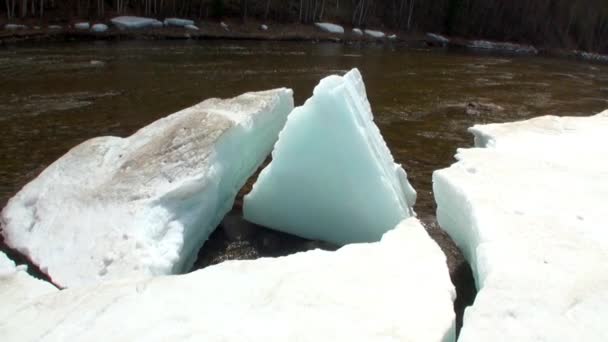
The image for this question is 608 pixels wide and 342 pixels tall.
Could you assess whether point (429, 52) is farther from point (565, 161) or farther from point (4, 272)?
point (4, 272)

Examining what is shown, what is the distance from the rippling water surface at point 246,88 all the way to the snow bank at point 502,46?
6675mm

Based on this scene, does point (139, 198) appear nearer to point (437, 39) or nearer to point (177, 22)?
point (177, 22)

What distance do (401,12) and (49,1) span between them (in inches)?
721

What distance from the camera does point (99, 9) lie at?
22.0 metres

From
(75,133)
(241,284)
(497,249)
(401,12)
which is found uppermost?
(401,12)

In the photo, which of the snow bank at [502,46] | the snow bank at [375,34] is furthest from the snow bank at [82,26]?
the snow bank at [502,46]

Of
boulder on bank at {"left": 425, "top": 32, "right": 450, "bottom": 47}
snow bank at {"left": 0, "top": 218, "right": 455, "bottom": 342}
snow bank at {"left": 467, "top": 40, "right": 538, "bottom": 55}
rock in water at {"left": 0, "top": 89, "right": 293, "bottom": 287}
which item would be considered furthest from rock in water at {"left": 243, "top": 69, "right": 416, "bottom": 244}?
snow bank at {"left": 467, "top": 40, "right": 538, "bottom": 55}

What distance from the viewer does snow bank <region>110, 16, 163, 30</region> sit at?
2094cm

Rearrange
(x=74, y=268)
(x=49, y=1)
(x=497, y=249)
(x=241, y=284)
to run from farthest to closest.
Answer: (x=49, y=1) → (x=74, y=268) → (x=497, y=249) → (x=241, y=284)

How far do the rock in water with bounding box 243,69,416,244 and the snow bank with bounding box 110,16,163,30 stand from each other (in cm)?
1823

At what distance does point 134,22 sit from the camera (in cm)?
2142

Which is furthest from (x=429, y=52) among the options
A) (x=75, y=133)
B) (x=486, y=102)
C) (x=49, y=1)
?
(x=75, y=133)

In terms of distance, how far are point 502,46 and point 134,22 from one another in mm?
19956

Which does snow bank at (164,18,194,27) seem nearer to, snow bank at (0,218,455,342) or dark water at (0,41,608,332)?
dark water at (0,41,608,332)
